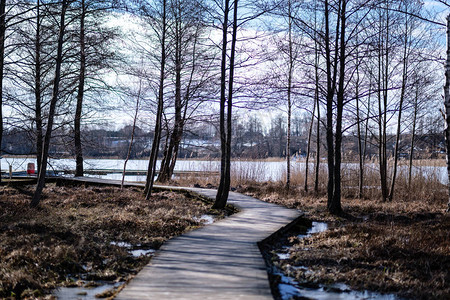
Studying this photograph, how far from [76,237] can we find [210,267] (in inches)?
107

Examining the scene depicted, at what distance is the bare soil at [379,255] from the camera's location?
182 inches

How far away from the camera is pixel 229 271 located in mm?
4672

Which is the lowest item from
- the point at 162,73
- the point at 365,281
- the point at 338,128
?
the point at 365,281

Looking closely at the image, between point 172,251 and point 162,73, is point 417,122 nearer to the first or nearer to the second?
point 162,73

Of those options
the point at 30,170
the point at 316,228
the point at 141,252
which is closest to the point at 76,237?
the point at 141,252

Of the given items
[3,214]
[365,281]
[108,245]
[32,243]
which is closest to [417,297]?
[365,281]

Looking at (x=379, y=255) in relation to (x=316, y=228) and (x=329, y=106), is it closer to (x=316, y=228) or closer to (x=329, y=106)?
(x=316, y=228)

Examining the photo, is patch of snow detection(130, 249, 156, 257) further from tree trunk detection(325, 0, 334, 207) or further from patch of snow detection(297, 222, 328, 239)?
tree trunk detection(325, 0, 334, 207)

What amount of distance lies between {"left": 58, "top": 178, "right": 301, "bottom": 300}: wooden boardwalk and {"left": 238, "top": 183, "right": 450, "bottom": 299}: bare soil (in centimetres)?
50

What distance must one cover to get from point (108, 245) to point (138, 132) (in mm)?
9804

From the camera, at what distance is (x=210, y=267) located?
484 cm

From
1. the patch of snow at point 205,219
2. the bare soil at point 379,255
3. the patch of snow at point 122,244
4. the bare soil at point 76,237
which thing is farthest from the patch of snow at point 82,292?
the patch of snow at point 205,219

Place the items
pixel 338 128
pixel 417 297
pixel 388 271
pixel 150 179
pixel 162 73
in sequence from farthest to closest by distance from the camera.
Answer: pixel 150 179
pixel 162 73
pixel 338 128
pixel 388 271
pixel 417 297

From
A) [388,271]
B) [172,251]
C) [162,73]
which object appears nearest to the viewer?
[388,271]
